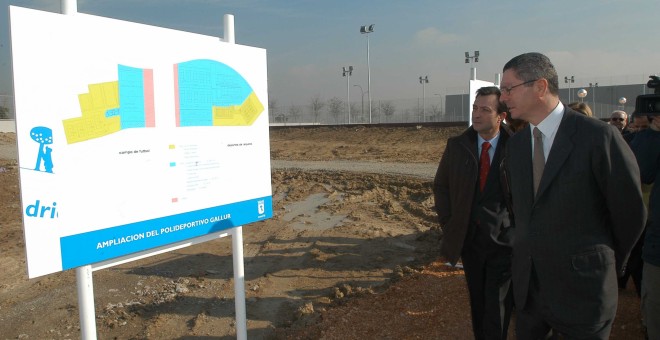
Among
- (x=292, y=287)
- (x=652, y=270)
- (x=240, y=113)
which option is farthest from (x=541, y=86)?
(x=292, y=287)

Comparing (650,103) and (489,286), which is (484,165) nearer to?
(489,286)

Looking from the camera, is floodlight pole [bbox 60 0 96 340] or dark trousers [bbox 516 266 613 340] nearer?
dark trousers [bbox 516 266 613 340]

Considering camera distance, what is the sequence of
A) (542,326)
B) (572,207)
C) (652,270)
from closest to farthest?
(572,207) < (542,326) < (652,270)

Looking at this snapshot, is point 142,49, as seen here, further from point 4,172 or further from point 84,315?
point 4,172

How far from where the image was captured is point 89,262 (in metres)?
2.65

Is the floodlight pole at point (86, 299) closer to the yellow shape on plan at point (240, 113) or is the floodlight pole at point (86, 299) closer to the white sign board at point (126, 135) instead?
the white sign board at point (126, 135)

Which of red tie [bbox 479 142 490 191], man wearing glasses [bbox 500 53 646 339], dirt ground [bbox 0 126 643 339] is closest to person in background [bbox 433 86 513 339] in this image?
red tie [bbox 479 142 490 191]

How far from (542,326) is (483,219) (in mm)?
983

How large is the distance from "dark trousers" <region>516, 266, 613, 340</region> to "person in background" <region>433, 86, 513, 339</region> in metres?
0.71

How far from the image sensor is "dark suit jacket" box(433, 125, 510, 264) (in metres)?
3.39

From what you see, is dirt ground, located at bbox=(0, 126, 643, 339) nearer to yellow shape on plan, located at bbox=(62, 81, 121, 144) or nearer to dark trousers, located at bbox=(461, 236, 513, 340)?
dark trousers, located at bbox=(461, 236, 513, 340)

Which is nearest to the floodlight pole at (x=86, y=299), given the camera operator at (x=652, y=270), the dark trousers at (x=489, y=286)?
the dark trousers at (x=489, y=286)

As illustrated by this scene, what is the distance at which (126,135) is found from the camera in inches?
109

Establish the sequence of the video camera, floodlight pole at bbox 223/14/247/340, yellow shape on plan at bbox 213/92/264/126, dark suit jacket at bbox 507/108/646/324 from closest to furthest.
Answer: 1. dark suit jacket at bbox 507/108/646/324
2. the video camera
3. yellow shape on plan at bbox 213/92/264/126
4. floodlight pole at bbox 223/14/247/340
